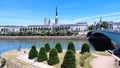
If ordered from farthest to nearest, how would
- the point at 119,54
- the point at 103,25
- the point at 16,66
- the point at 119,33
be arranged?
the point at 103,25 < the point at 119,33 < the point at 119,54 < the point at 16,66

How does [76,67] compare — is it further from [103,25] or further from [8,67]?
[103,25]

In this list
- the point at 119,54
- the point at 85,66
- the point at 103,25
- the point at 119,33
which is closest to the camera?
the point at 85,66

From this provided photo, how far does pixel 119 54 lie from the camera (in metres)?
45.3

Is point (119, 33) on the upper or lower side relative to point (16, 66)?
upper

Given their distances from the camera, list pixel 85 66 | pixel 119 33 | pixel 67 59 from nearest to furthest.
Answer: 1. pixel 67 59
2. pixel 85 66
3. pixel 119 33

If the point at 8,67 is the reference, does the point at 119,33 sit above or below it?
above

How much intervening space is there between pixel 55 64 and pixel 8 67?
707cm

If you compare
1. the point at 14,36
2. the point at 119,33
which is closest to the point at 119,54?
the point at 119,33

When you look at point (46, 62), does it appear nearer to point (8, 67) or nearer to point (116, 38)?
point (8, 67)

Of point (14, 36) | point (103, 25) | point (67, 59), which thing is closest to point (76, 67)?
point (67, 59)

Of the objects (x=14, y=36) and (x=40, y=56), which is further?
(x=14, y=36)

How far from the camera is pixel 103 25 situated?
570 feet

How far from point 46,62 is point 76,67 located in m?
6.60

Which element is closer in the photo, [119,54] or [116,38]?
[119,54]
